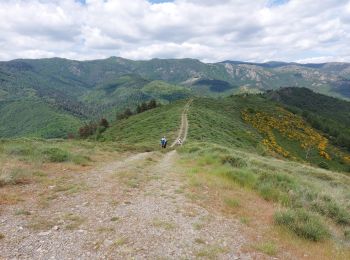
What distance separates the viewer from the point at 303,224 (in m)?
9.16

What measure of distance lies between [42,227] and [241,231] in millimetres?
5834

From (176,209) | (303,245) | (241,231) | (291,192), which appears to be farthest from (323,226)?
(176,209)

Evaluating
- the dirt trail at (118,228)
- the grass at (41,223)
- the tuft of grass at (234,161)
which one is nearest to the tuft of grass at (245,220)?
the dirt trail at (118,228)

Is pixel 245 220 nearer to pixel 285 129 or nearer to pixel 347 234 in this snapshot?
pixel 347 234

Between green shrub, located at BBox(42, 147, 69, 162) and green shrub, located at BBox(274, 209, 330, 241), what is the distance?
44.2 feet

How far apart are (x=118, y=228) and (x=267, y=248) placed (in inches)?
163

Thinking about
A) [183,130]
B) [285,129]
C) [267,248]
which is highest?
[267,248]

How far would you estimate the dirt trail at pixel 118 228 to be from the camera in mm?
6996

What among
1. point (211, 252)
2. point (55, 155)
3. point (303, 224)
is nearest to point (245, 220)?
point (303, 224)

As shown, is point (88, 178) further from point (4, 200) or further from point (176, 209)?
point (176, 209)

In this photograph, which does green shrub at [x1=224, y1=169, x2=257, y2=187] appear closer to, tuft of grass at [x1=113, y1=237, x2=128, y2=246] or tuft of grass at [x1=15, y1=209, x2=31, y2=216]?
tuft of grass at [x1=113, y1=237, x2=128, y2=246]

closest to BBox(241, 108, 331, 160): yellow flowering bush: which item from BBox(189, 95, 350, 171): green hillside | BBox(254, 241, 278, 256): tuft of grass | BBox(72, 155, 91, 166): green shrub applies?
BBox(189, 95, 350, 171): green hillside

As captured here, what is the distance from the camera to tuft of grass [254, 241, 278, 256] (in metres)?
7.58

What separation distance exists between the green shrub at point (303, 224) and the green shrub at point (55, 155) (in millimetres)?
13462
